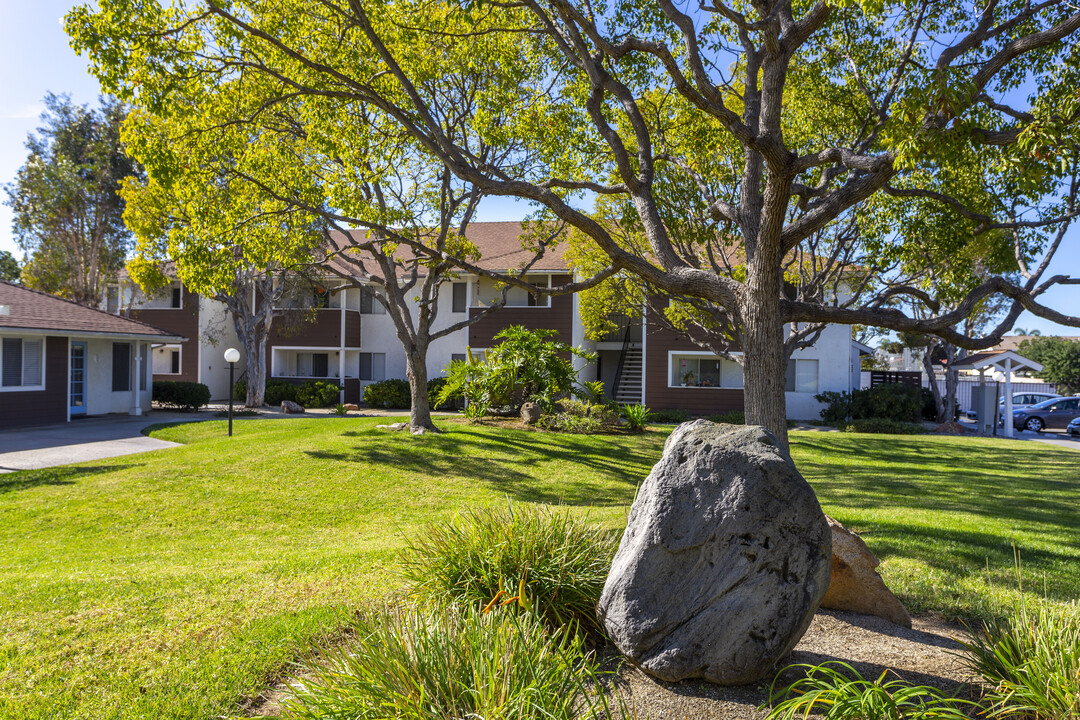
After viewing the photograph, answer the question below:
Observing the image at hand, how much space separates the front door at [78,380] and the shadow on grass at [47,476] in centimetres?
1058

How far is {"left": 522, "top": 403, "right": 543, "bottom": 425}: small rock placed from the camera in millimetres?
19328

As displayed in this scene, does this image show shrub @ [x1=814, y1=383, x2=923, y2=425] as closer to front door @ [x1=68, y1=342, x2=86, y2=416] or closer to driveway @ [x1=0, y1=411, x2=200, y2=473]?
driveway @ [x1=0, y1=411, x2=200, y2=473]

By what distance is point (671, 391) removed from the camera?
27.0 metres

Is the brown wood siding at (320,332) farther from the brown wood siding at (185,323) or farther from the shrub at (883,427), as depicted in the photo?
the shrub at (883,427)

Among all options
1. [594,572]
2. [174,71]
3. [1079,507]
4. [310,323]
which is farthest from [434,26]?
[310,323]

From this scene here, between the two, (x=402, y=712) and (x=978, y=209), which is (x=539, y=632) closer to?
(x=402, y=712)

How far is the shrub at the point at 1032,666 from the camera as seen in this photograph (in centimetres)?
321

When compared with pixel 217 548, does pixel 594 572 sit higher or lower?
higher

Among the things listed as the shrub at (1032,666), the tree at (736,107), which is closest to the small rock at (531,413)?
the tree at (736,107)

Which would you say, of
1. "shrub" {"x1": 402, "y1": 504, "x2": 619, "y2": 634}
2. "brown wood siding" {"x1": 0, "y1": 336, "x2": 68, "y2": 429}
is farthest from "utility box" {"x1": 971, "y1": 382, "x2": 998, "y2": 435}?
"brown wood siding" {"x1": 0, "y1": 336, "x2": 68, "y2": 429}

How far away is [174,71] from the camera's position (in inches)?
397

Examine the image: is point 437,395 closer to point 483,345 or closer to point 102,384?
point 483,345

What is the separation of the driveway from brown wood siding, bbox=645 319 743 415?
17.1m

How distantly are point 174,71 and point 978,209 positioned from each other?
43.7 ft
